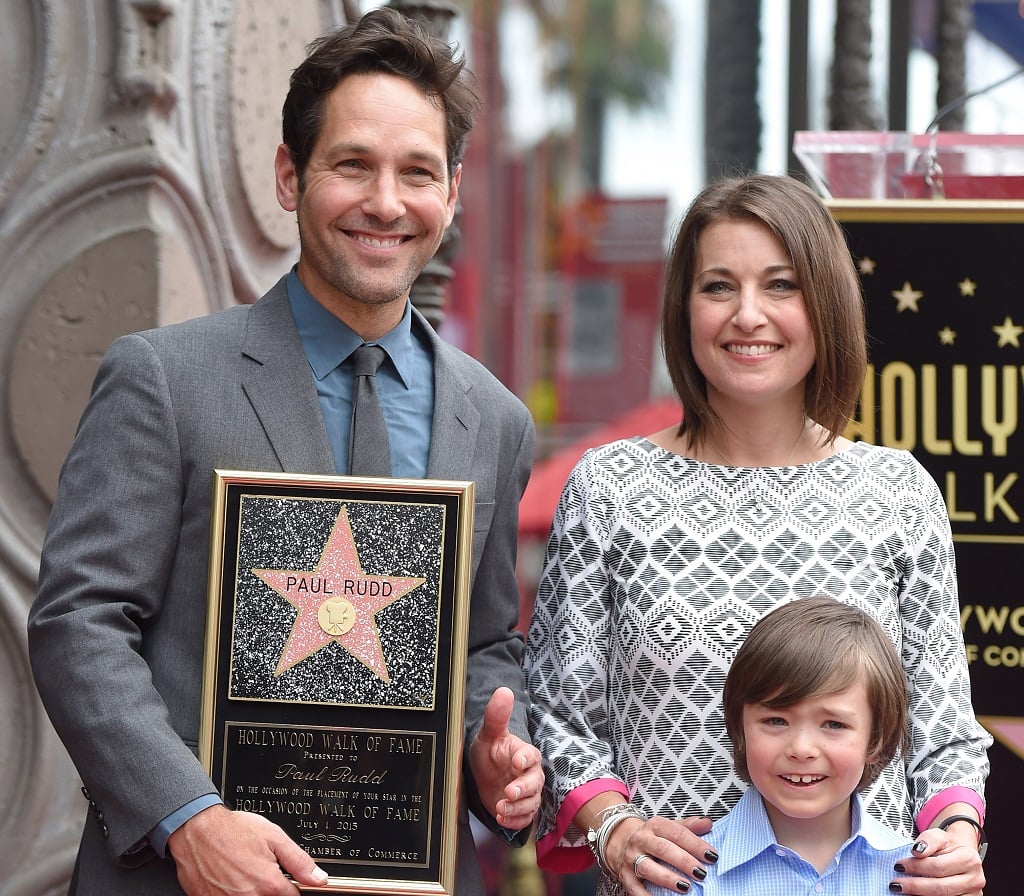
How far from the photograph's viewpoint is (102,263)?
4.07 m

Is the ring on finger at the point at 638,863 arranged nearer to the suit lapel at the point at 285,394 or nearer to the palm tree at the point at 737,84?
the suit lapel at the point at 285,394

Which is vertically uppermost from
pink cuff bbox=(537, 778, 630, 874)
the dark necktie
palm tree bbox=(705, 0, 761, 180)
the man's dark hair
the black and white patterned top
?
palm tree bbox=(705, 0, 761, 180)

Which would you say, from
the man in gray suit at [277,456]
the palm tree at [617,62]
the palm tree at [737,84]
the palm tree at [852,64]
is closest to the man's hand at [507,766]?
the man in gray suit at [277,456]

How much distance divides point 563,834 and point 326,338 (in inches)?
44.6

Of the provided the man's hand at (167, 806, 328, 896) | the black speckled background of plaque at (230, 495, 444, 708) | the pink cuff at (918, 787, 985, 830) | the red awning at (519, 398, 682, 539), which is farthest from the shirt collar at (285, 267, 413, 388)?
the red awning at (519, 398, 682, 539)

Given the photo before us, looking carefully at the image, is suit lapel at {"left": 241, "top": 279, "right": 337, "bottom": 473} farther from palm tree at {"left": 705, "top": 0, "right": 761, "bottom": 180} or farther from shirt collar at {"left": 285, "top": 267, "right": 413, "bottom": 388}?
palm tree at {"left": 705, "top": 0, "right": 761, "bottom": 180}

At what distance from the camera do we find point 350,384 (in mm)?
3008

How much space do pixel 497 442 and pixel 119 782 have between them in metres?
1.04

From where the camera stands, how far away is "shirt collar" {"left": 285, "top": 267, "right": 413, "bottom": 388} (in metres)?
3.01

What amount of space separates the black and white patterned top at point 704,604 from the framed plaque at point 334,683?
0.40 meters

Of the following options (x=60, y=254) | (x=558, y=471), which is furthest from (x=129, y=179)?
(x=558, y=471)

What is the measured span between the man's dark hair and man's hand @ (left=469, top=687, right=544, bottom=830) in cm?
116

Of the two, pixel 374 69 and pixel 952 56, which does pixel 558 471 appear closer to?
pixel 952 56

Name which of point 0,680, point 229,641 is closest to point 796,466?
point 229,641
